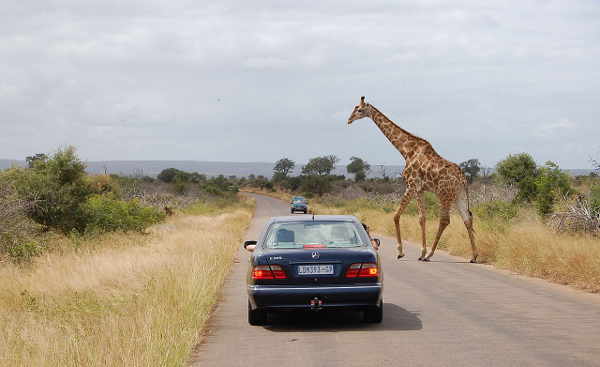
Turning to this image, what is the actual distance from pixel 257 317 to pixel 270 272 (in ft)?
2.66

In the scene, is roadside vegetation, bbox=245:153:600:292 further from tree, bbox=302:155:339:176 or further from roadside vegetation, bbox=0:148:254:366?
tree, bbox=302:155:339:176

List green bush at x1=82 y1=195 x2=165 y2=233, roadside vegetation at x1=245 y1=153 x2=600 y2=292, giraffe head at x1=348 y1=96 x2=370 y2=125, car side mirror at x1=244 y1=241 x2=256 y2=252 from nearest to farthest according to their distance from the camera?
1. car side mirror at x1=244 y1=241 x2=256 y2=252
2. roadside vegetation at x1=245 y1=153 x2=600 y2=292
3. giraffe head at x1=348 y1=96 x2=370 y2=125
4. green bush at x1=82 y1=195 x2=165 y2=233

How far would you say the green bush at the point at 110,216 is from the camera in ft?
87.9

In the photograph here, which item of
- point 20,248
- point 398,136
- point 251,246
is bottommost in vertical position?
point 20,248

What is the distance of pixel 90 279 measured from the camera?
14.5 metres

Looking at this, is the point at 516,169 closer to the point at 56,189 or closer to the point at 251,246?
the point at 56,189

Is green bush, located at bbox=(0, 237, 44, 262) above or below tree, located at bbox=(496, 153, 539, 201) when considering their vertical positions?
below

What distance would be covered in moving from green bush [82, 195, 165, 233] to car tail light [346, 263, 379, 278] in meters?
17.7

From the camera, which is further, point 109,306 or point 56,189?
point 56,189

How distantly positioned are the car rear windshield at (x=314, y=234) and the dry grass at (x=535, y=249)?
5.34 m

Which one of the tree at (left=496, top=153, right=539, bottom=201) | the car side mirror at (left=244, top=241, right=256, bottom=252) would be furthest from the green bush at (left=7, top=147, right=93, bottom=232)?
the tree at (left=496, top=153, right=539, bottom=201)

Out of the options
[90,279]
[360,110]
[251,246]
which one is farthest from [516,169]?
[251,246]

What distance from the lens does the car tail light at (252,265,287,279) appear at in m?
9.57

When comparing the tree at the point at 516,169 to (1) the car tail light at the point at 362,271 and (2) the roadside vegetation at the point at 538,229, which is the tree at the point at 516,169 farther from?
(1) the car tail light at the point at 362,271
